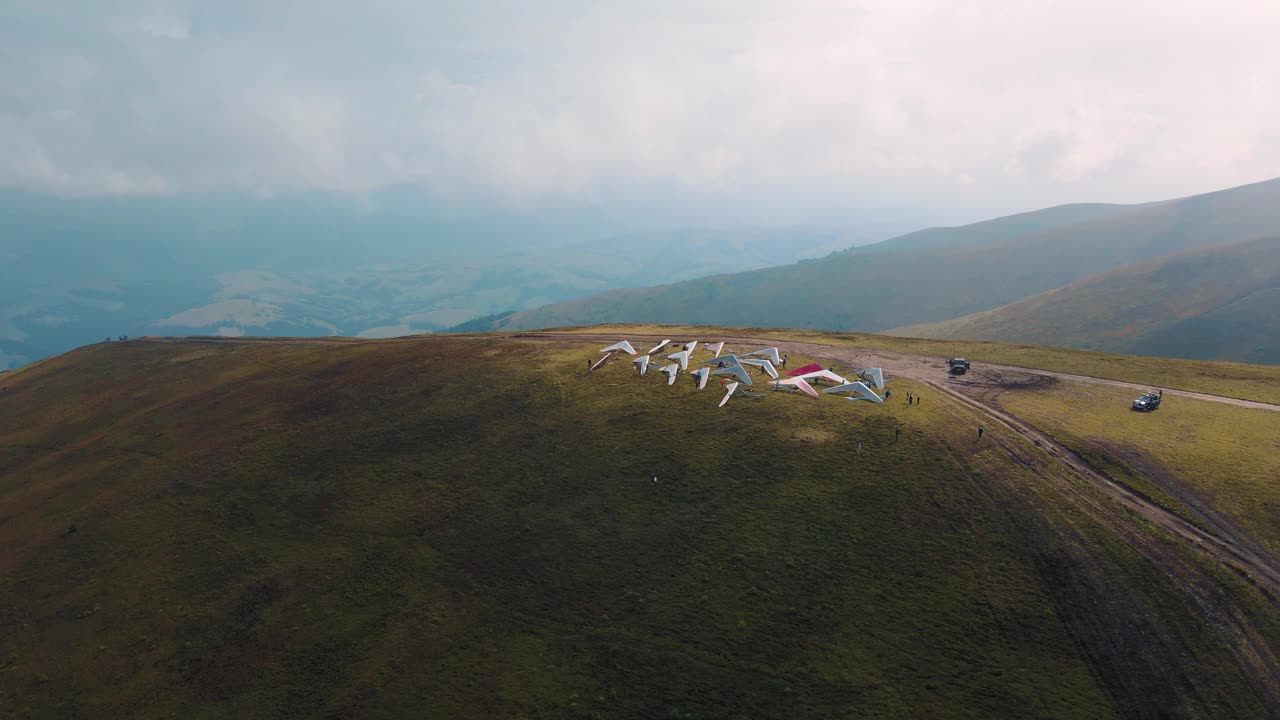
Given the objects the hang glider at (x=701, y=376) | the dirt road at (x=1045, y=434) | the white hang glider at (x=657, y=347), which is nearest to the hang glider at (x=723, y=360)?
the hang glider at (x=701, y=376)

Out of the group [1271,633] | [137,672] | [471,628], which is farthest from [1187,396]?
[137,672]

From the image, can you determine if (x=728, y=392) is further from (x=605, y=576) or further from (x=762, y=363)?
(x=605, y=576)

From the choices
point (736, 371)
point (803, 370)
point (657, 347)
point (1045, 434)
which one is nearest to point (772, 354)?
point (803, 370)

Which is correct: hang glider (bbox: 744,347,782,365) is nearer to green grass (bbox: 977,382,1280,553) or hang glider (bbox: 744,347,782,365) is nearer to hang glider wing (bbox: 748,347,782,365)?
hang glider wing (bbox: 748,347,782,365)

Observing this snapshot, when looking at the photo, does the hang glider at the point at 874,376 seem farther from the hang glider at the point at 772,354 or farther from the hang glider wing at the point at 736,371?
the hang glider wing at the point at 736,371

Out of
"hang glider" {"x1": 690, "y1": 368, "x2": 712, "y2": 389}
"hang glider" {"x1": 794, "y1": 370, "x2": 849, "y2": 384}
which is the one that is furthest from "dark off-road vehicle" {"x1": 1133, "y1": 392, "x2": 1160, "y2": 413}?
"hang glider" {"x1": 690, "y1": 368, "x2": 712, "y2": 389}

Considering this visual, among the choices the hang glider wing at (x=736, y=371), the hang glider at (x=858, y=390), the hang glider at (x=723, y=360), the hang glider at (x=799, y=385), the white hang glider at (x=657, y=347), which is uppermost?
the white hang glider at (x=657, y=347)
